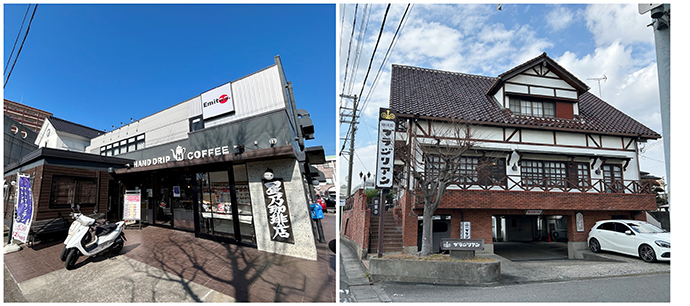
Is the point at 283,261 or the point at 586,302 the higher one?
the point at 283,261

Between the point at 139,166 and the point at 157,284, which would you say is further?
the point at 139,166

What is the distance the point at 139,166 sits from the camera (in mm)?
10961

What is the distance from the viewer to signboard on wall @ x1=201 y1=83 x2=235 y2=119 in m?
10.4

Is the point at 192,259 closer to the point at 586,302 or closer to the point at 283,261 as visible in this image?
the point at 283,261

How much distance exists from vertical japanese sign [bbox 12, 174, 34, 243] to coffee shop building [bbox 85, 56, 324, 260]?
8.08ft

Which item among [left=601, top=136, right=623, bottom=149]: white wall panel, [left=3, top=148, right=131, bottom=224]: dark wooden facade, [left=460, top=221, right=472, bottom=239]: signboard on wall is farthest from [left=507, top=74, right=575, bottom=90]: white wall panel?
[left=3, top=148, right=131, bottom=224]: dark wooden facade

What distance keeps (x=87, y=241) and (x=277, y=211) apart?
13.3 ft

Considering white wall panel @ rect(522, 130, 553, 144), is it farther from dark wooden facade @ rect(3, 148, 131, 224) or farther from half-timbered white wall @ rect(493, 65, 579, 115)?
dark wooden facade @ rect(3, 148, 131, 224)

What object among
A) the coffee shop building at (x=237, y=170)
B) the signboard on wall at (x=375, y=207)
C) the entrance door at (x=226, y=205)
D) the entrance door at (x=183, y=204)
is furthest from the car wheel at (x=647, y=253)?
the entrance door at (x=183, y=204)

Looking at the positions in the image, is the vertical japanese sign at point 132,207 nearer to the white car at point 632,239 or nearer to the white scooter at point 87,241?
the white scooter at point 87,241

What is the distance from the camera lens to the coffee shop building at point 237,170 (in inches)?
304

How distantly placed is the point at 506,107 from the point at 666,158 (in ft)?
38.6

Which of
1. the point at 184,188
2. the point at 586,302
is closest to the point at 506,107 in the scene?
the point at 586,302

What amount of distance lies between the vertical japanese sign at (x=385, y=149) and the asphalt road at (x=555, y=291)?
11.3 feet
